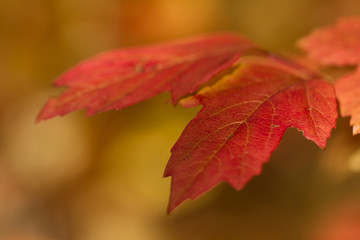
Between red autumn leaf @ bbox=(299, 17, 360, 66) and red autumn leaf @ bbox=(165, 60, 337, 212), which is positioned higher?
red autumn leaf @ bbox=(165, 60, 337, 212)

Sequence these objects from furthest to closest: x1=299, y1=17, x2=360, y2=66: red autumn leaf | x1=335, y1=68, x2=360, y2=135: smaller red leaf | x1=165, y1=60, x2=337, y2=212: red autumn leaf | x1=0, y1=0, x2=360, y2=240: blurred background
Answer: x1=0, y1=0, x2=360, y2=240: blurred background
x1=299, y1=17, x2=360, y2=66: red autumn leaf
x1=335, y1=68, x2=360, y2=135: smaller red leaf
x1=165, y1=60, x2=337, y2=212: red autumn leaf

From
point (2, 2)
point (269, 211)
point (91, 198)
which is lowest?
point (269, 211)

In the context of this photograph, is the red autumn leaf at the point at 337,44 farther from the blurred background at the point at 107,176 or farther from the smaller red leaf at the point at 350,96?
the blurred background at the point at 107,176

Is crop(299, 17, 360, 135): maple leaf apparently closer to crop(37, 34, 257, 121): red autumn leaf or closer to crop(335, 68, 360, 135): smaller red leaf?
crop(335, 68, 360, 135): smaller red leaf

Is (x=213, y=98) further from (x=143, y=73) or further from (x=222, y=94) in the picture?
(x=143, y=73)

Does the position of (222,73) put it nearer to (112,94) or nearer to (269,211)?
(112,94)


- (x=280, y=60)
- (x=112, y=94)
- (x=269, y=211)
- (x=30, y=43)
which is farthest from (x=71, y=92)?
(x=30, y=43)

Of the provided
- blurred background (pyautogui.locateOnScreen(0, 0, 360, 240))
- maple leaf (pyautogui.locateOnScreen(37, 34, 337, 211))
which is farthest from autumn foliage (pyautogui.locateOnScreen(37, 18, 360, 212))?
blurred background (pyautogui.locateOnScreen(0, 0, 360, 240))
